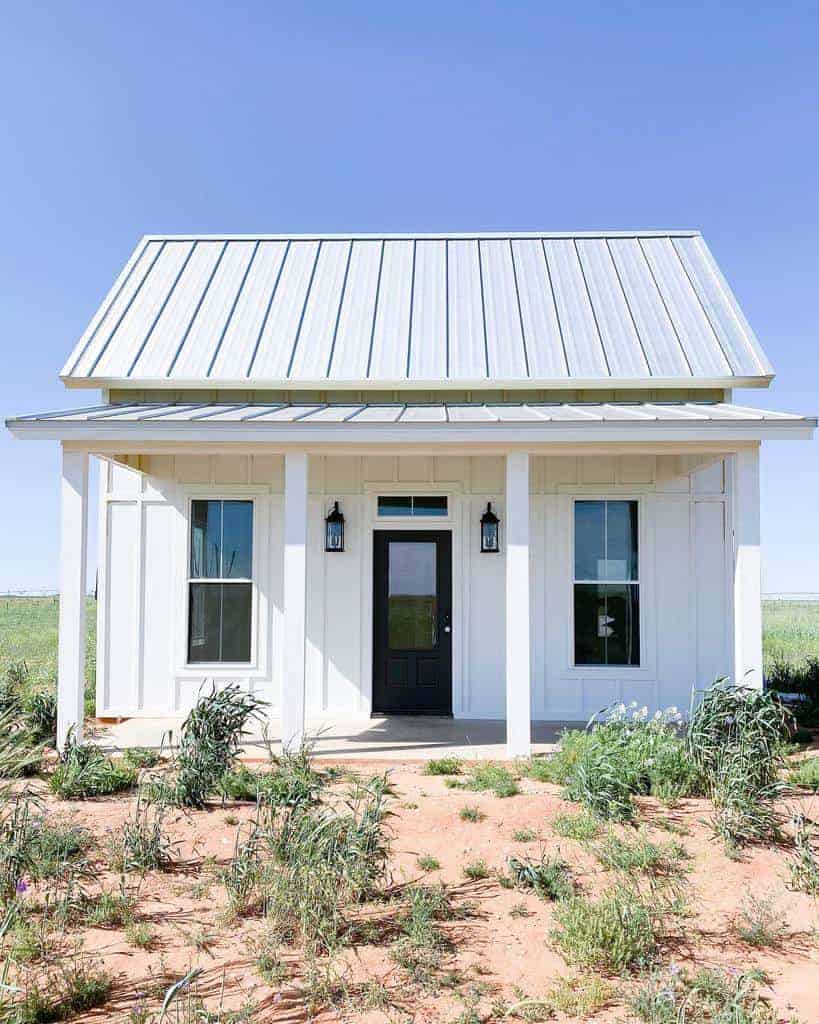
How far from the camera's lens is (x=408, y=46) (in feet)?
39.5

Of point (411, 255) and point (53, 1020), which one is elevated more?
point (411, 255)

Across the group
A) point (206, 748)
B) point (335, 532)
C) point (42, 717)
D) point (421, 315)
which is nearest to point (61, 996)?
point (206, 748)

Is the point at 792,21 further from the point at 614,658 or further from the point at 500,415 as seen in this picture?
the point at 614,658

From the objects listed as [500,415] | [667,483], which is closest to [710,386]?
[667,483]

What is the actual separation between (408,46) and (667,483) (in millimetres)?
9075

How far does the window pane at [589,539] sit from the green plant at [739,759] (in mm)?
2763

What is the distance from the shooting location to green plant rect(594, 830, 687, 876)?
4.41 m

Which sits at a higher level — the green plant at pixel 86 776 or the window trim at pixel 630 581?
the window trim at pixel 630 581

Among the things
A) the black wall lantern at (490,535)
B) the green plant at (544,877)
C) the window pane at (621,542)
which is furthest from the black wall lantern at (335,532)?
the green plant at (544,877)

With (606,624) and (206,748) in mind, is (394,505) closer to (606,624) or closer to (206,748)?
(606,624)

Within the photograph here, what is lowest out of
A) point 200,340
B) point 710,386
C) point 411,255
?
point 710,386

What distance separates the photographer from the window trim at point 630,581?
29.0 feet

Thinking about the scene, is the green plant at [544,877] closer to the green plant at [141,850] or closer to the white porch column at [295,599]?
the green plant at [141,850]

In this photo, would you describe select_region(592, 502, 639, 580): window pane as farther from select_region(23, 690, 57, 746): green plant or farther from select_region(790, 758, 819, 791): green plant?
select_region(23, 690, 57, 746): green plant
